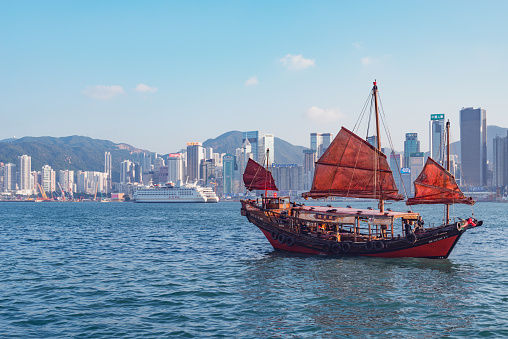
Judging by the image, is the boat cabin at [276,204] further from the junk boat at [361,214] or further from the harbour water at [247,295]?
the harbour water at [247,295]

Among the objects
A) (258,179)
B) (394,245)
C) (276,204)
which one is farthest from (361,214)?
(258,179)

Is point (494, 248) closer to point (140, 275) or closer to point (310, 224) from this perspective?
point (310, 224)

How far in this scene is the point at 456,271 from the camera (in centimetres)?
3153

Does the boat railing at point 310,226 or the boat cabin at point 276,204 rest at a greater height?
the boat cabin at point 276,204

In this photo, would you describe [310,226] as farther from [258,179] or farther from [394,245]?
[258,179]

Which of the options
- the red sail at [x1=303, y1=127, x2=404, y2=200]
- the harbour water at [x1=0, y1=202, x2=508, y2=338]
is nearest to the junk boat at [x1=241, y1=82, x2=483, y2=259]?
the red sail at [x1=303, y1=127, x2=404, y2=200]

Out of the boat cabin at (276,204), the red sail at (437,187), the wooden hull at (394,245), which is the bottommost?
the wooden hull at (394,245)

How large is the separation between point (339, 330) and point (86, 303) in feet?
39.9

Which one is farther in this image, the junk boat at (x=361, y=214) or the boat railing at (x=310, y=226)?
the boat railing at (x=310, y=226)

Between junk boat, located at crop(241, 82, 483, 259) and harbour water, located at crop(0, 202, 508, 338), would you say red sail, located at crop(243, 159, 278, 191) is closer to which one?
junk boat, located at crop(241, 82, 483, 259)

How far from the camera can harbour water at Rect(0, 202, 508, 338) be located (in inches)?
741

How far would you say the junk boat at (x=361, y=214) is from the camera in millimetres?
34938

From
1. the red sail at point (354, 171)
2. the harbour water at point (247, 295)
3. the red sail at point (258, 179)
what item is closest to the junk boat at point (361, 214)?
the red sail at point (354, 171)

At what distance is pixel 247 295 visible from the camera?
24.5 meters
